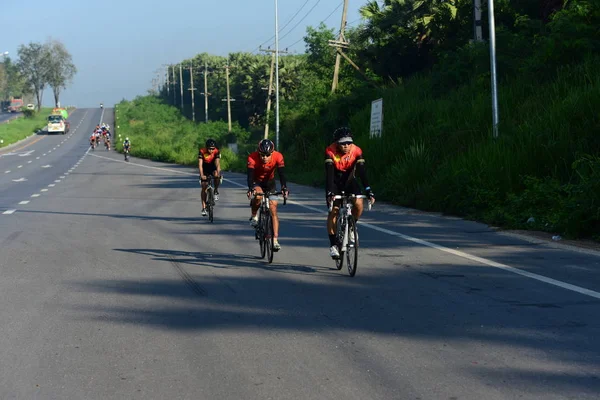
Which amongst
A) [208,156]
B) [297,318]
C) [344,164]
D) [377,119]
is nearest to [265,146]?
[344,164]

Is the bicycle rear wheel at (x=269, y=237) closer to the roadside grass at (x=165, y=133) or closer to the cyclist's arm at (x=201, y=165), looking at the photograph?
the cyclist's arm at (x=201, y=165)

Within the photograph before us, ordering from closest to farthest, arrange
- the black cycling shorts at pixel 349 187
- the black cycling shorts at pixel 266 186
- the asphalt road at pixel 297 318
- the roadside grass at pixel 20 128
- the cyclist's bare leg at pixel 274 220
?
the asphalt road at pixel 297 318 → the black cycling shorts at pixel 349 187 → the cyclist's bare leg at pixel 274 220 → the black cycling shorts at pixel 266 186 → the roadside grass at pixel 20 128

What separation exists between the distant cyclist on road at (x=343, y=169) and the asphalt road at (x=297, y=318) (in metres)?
0.75

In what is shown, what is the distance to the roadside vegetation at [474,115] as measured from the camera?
58.9ft

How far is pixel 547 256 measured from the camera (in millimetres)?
12148

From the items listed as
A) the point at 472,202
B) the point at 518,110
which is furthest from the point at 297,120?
the point at 472,202

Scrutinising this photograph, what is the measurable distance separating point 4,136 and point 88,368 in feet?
354

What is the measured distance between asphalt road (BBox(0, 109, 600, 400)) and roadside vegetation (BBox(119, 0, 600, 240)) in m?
2.66

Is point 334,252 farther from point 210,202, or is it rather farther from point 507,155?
point 507,155

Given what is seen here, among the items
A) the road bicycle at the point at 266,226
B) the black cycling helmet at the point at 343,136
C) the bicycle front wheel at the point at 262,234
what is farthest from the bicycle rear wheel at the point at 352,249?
the bicycle front wheel at the point at 262,234

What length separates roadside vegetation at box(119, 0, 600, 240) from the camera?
17938 mm

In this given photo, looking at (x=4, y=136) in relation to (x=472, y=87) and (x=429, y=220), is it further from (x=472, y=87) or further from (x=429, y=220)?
(x=429, y=220)

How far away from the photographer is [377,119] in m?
31.8

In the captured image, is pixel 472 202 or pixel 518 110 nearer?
pixel 472 202
